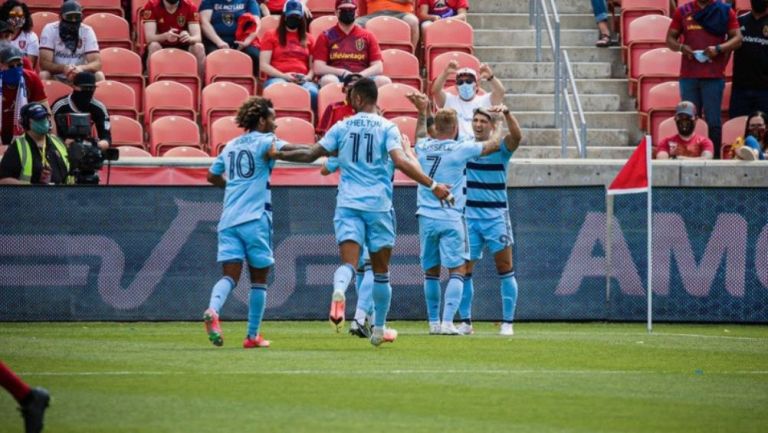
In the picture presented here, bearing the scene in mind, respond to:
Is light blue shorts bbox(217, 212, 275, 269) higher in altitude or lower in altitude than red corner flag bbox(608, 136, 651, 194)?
lower

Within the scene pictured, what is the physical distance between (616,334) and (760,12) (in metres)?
6.91

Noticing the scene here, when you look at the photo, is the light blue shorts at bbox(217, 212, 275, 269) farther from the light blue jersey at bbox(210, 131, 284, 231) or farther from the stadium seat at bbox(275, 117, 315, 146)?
the stadium seat at bbox(275, 117, 315, 146)

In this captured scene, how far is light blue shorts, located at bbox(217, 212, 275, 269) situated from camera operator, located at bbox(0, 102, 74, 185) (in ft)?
15.3

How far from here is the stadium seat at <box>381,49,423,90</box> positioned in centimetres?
2077

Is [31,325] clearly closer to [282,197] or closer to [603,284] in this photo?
[282,197]

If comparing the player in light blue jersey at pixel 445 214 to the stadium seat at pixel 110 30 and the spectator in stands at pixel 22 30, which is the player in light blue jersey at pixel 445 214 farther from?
the stadium seat at pixel 110 30

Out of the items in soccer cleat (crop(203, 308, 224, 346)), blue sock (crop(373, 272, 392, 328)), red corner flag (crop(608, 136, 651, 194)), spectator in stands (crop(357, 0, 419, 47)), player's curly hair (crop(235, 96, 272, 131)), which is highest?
spectator in stands (crop(357, 0, 419, 47))

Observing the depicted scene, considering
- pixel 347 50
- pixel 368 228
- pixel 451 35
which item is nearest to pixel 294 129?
pixel 347 50

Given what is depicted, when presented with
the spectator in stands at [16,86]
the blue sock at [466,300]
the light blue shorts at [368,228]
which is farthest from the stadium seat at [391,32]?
the light blue shorts at [368,228]

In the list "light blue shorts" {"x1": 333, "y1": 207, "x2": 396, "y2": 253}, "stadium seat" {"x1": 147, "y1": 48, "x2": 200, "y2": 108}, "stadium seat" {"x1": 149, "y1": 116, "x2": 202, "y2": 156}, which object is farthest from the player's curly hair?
"stadium seat" {"x1": 147, "y1": 48, "x2": 200, "y2": 108}

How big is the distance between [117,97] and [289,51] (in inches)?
97.2

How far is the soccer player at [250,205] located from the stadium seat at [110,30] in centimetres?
856

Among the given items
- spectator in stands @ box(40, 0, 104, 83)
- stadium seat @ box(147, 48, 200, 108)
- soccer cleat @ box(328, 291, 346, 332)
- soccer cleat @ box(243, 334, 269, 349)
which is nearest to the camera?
soccer cleat @ box(328, 291, 346, 332)

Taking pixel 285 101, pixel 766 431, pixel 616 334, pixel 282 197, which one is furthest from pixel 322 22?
pixel 766 431
